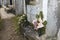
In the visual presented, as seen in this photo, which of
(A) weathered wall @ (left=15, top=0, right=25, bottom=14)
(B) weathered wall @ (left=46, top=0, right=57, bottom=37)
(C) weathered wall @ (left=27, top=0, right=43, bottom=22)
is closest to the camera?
(B) weathered wall @ (left=46, top=0, right=57, bottom=37)

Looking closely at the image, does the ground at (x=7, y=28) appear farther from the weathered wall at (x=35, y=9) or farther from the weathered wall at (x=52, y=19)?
the weathered wall at (x=52, y=19)

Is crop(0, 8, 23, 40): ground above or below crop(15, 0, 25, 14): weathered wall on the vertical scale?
below

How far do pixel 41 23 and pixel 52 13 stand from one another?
15cm

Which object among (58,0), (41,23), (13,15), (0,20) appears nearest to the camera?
(58,0)

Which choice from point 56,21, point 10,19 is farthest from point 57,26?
point 10,19

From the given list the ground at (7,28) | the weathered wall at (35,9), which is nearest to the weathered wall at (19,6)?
the ground at (7,28)

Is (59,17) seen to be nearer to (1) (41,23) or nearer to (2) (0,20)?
(1) (41,23)

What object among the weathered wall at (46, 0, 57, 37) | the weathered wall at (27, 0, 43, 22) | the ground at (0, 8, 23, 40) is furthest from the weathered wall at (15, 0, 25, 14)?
the weathered wall at (46, 0, 57, 37)

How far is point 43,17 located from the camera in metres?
1.30

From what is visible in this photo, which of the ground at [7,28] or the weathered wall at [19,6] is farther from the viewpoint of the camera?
the weathered wall at [19,6]

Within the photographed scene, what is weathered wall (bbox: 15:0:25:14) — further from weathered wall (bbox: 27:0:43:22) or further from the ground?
weathered wall (bbox: 27:0:43:22)

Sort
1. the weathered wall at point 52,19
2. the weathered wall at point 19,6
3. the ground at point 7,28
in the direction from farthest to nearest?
1. the weathered wall at point 19,6
2. the ground at point 7,28
3. the weathered wall at point 52,19

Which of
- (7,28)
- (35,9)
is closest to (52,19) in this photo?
(35,9)

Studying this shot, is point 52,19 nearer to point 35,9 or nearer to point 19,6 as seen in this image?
point 35,9
